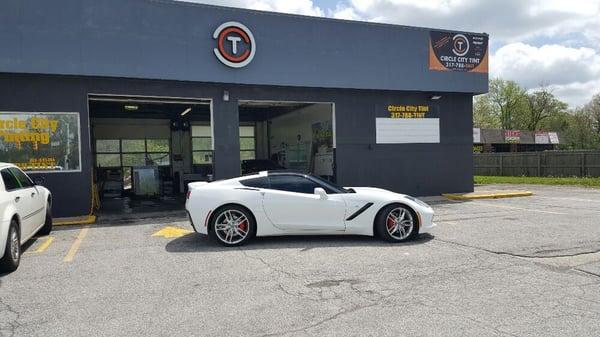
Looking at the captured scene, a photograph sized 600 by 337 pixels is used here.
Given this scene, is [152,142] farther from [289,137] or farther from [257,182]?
[257,182]

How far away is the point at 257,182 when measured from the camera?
8.21 metres

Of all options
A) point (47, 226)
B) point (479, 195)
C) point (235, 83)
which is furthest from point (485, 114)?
point (47, 226)

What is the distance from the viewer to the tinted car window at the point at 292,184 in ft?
26.7

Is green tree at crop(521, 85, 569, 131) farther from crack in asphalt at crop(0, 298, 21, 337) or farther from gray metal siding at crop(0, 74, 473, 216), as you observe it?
crack in asphalt at crop(0, 298, 21, 337)

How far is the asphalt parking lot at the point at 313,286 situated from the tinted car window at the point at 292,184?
91 centimetres

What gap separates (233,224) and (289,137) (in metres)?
13.9

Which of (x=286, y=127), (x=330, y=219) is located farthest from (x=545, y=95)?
(x=330, y=219)

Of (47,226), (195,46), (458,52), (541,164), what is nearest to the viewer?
(47,226)

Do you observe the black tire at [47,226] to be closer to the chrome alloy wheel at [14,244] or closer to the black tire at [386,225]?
the chrome alloy wheel at [14,244]

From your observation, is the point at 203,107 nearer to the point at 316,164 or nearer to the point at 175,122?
the point at 175,122

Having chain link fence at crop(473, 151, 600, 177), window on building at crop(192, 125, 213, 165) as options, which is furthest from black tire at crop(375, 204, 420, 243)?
chain link fence at crop(473, 151, 600, 177)

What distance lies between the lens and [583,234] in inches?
331

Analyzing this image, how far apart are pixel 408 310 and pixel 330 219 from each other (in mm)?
3413

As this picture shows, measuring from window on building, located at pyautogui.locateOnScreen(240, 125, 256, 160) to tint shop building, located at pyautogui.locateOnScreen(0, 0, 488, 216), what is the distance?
477 centimetres
